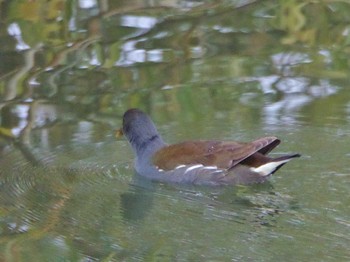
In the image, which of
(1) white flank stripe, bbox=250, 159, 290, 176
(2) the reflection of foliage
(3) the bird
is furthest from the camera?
(2) the reflection of foliage

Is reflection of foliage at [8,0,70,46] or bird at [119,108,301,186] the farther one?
reflection of foliage at [8,0,70,46]

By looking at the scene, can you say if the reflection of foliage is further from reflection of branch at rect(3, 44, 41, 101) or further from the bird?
the bird

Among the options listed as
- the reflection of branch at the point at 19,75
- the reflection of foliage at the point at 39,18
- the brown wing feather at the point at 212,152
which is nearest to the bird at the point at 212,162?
the brown wing feather at the point at 212,152

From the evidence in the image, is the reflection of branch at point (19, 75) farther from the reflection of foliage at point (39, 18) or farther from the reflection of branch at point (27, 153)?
the reflection of branch at point (27, 153)

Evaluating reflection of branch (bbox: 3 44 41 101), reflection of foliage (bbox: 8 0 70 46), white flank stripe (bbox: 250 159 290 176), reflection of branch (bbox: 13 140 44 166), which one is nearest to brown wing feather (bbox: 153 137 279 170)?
white flank stripe (bbox: 250 159 290 176)

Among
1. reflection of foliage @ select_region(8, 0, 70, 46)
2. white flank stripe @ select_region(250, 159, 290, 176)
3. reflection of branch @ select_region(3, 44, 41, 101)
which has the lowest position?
white flank stripe @ select_region(250, 159, 290, 176)

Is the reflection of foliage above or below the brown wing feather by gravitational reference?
above

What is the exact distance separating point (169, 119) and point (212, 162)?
1190mm

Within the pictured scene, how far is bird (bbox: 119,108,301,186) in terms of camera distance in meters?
7.37

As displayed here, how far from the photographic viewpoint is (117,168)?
775 cm

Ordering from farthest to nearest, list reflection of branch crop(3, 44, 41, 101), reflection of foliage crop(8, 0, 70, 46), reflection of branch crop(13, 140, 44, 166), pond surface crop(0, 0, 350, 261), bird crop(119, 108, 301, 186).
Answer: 1. reflection of foliage crop(8, 0, 70, 46)
2. reflection of branch crop(3, 44, 41, 101)
3. reflection of branch crop(13, 140, 44, 166)
4. bird crop(119, 108, 301, 186)
5. pond surface crop(0, 0, 350, 261)

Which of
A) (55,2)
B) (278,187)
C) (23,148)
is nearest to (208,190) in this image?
(278,187)

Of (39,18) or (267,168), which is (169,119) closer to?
(267,168)

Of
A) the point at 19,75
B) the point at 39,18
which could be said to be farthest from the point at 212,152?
the point at 39,18
